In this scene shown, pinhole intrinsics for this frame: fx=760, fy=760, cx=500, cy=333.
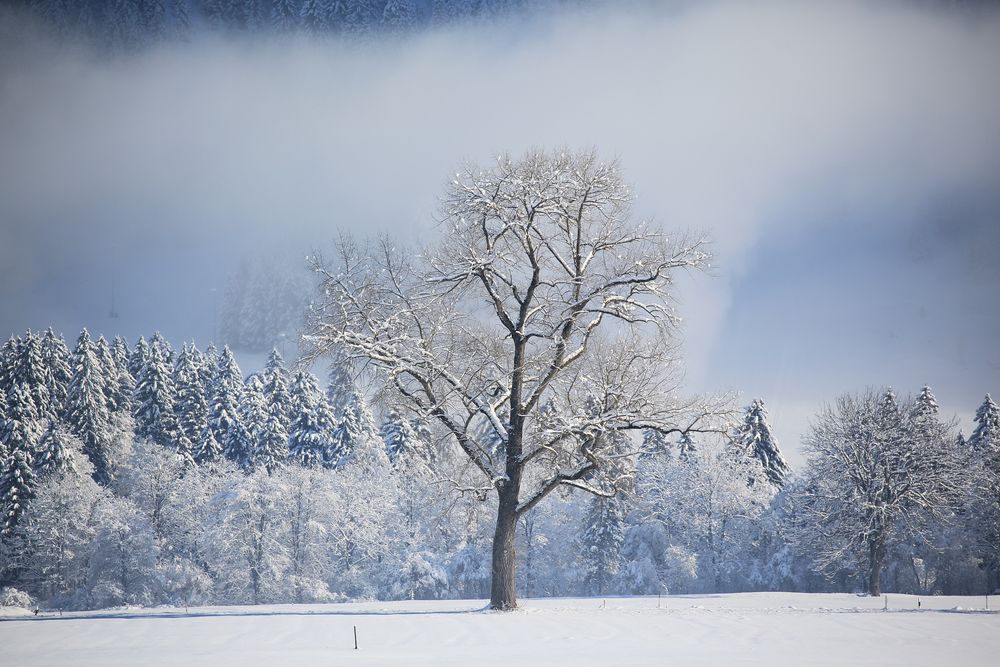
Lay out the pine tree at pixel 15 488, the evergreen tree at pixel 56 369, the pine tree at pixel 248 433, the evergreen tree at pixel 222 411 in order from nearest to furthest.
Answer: the pine tree at pixel 15 488 → the pine tree at pixel 248 433 → the evergreen tree at pixel 222 411 → the evergreen tree at pixel 56 369

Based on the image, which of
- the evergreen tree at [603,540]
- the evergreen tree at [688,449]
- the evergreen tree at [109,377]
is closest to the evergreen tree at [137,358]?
the evergreen tree at [109,377]

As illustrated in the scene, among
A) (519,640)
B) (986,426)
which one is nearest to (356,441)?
(519,640)

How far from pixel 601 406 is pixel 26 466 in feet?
189

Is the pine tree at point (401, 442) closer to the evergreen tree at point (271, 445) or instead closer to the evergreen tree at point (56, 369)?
the evergreen tree at point (271, 445)

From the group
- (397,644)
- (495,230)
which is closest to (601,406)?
(495,230)

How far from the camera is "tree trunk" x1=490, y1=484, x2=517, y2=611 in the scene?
22359mm

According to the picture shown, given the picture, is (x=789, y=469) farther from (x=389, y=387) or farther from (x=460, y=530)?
(x=389, y=387)

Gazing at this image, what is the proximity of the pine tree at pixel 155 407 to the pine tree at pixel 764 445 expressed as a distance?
53.3 meters

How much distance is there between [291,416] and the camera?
73.8 meters

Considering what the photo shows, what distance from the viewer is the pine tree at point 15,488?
6088 cm

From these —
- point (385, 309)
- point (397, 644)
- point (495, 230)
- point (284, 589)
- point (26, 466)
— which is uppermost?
point (495, 230)

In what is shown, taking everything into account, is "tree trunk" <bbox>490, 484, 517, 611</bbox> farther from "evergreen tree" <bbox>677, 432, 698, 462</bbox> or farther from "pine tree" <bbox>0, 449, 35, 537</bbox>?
"pine tree" <bbox>0, 449, 35, 537</bbox>

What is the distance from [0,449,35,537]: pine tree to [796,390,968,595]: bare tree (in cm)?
6031

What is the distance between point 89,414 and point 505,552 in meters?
58.8
